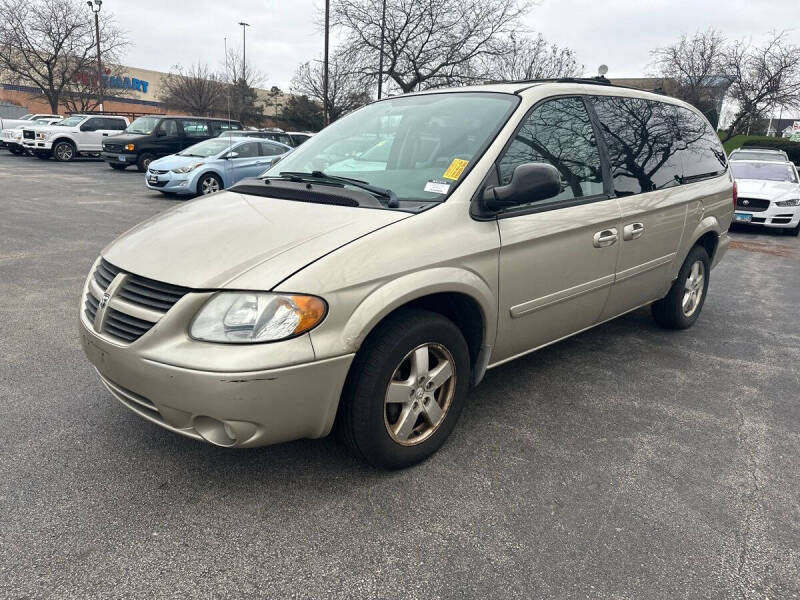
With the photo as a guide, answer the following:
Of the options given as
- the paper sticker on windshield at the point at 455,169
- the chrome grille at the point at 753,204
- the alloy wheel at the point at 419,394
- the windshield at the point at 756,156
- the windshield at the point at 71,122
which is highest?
the windshield at the point at 71,122

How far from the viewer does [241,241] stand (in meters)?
2.59

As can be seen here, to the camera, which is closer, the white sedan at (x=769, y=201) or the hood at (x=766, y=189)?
the white sedan at (x=769, y=201)

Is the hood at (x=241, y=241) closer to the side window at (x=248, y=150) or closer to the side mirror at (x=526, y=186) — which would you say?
the side mirror at (x=526, y=186)

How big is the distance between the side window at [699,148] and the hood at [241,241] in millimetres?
3010

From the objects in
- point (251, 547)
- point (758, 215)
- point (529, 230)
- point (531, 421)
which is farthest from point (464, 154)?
point (758, 215)

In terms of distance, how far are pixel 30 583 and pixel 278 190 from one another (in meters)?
1.99

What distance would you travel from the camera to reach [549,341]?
359cm

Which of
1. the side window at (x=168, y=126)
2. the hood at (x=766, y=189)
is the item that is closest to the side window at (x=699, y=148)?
the hood at (x=766, y=189)

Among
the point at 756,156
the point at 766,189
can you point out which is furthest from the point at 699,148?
the point at 756,156

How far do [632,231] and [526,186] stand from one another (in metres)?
1.38

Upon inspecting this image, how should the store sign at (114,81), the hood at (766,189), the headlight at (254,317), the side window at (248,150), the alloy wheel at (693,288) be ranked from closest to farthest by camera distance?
the headlight at (254,317) < the alloy wheel at (693,288) < the hood at (766,189) < the side window at (248,150) < the store sign at (114,81)

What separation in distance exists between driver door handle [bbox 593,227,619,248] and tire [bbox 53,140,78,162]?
23.3 metres

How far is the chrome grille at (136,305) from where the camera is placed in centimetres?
240

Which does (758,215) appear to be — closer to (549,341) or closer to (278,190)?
(549,341)
